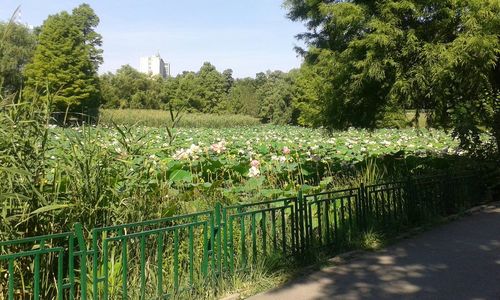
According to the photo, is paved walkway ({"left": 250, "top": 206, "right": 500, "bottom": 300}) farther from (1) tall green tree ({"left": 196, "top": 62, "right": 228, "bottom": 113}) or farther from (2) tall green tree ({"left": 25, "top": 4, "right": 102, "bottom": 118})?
(1) tall green tree ({"left": 196, "top": 62, "right": 228, "bottom": 113})

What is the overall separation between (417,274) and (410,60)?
6.00m

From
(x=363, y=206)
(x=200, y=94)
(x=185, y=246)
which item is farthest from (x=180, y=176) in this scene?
(x=200, y=94)

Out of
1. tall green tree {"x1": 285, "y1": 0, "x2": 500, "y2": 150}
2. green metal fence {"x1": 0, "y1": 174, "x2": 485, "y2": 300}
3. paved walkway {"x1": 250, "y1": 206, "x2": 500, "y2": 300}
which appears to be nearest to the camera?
green metal fence {"x1": 0, "y1": 174, "x2": 485, "y2": 300}

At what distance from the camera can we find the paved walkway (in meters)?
4.89

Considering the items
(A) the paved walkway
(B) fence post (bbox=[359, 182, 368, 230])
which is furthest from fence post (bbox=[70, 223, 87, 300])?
(B) fence post (bbox=[359, 182, 368, 230])

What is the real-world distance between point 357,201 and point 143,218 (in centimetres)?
342

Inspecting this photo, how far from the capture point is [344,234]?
6859 millimetres

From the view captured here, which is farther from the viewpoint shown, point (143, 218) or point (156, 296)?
point (143, 218)

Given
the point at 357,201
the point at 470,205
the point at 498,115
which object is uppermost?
the point at 498,115

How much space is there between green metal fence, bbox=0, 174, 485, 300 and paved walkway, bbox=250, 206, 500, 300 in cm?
57

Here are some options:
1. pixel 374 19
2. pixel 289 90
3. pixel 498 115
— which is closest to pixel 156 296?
pixel 374 19

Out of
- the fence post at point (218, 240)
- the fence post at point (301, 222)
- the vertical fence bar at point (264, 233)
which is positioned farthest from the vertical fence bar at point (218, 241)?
the fence post at point (301, 222)

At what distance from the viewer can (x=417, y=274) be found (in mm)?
5535

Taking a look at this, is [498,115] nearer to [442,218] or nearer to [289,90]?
[442,218]
